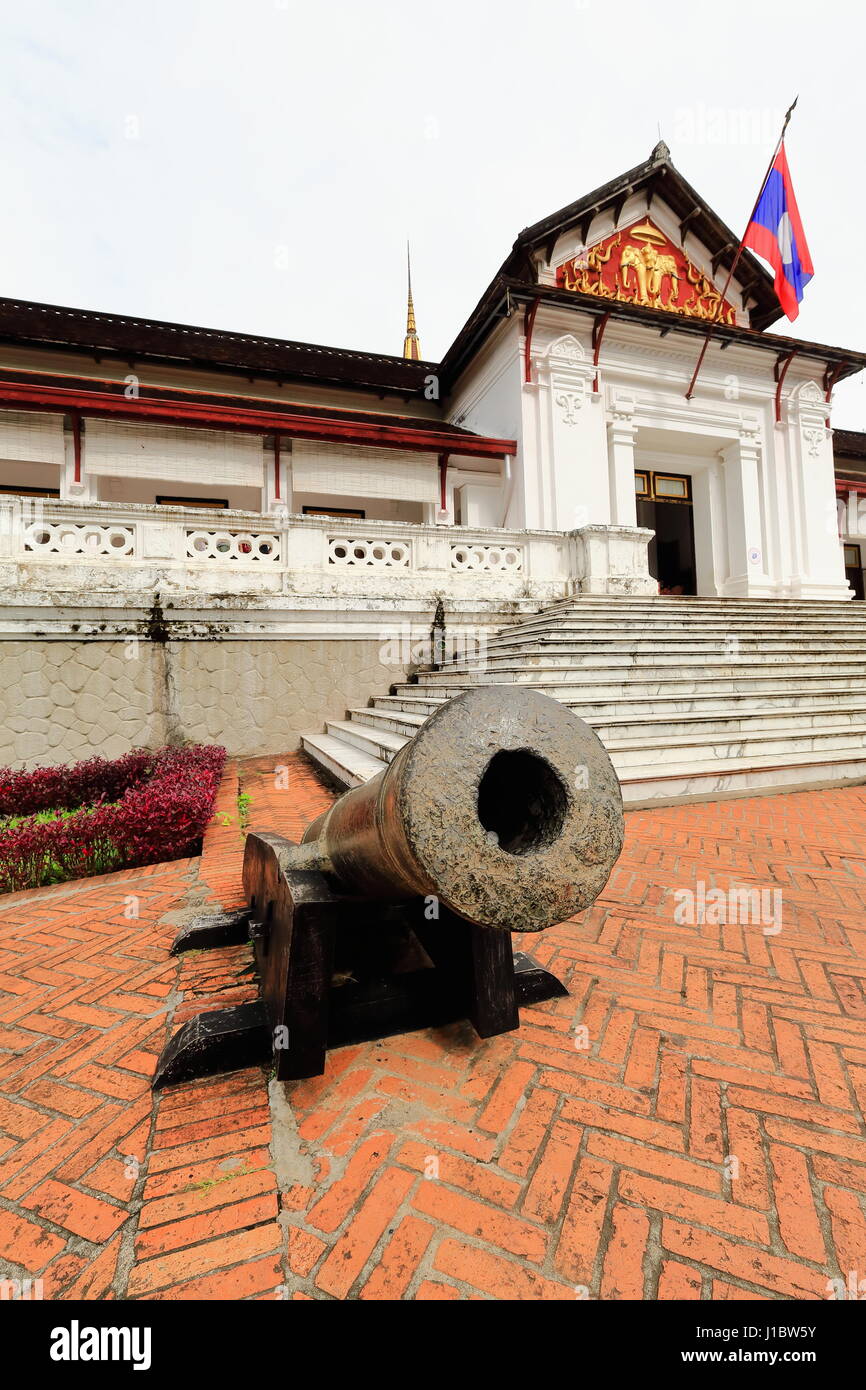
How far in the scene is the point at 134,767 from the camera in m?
A: 6.16

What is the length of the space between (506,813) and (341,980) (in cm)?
107

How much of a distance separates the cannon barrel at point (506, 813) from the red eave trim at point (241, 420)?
450 inches

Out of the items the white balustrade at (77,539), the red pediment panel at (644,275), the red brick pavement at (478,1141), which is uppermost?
the red pediment panel at (644,275)

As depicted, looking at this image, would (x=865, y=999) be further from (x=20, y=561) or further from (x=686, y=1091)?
(x=20, y=561)

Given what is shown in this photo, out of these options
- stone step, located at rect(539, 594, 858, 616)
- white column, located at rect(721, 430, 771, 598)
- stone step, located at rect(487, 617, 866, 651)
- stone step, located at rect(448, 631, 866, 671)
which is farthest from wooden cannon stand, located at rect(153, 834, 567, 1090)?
white column, located at rect(721, 430, 771, 598)

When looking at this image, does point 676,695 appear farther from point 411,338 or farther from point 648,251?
point 411,338

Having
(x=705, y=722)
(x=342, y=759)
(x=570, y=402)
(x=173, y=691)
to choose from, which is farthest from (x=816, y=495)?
(x=173, y=691)

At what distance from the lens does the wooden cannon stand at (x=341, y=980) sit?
1787 mm

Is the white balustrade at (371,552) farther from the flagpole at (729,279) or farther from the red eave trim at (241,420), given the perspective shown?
the flagpole at (729,279)

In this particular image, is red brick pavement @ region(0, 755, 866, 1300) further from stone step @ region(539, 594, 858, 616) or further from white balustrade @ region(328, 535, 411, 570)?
white balustrade @ region(328, 535, 411, 570)

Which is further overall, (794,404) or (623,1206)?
(794,404)

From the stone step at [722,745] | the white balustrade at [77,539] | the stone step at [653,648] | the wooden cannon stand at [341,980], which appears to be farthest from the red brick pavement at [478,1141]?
the white balustrade at [77,539]

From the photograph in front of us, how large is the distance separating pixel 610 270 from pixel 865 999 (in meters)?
16.8
